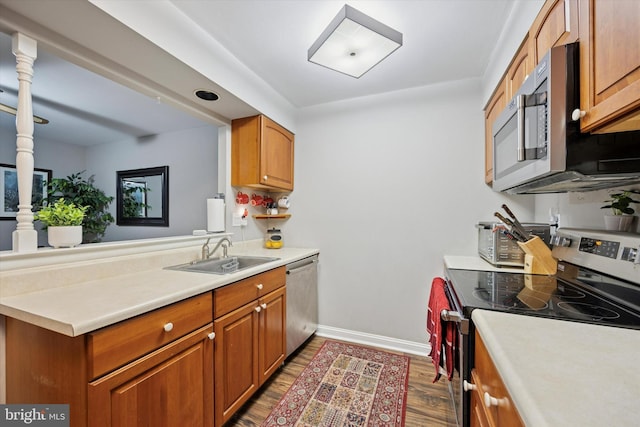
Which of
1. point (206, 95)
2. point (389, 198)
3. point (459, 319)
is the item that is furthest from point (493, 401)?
point (206, 95)

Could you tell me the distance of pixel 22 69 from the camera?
45.3 inches

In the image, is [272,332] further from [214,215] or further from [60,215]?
[60,215]

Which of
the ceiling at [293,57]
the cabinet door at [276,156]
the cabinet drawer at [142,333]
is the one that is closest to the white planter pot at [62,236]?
the cabinet drawer at [142,333]

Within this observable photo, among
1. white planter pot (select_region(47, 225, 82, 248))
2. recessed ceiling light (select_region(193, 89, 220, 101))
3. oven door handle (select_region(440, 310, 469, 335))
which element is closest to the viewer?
oven door handle (select_region(440, 310, 469, 335))

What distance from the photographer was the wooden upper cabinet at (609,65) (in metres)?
0.64

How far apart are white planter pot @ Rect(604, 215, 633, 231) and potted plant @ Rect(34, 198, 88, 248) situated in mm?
2537

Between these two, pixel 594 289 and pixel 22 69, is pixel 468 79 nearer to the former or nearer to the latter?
pixel 594 289

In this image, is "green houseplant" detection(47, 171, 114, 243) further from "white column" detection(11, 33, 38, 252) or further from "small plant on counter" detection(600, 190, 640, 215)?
"small plant on counter" detection(600, 190, 640, 215)

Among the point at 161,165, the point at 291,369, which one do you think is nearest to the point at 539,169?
the point at 291,369

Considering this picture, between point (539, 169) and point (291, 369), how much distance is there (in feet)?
6.67

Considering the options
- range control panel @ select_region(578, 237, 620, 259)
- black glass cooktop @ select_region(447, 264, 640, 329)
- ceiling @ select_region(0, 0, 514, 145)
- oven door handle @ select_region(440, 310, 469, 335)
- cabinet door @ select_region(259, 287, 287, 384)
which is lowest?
cabinet door @ select_region(259, 287, 287, 384)

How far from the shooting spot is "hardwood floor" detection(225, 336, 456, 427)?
151cm

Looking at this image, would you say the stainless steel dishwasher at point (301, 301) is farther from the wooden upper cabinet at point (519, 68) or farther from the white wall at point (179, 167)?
the wooden upper cabinet at point (519, 68)

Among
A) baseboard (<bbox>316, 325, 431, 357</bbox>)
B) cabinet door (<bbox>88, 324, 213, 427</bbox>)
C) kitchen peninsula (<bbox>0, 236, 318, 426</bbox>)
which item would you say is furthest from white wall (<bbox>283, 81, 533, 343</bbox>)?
cabinet door (<bbox>88, 324, 213, 427</bbox>)
